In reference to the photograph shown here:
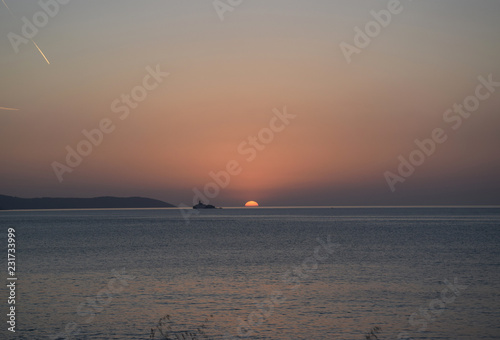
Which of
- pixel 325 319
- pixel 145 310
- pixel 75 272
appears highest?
pixel 75 272

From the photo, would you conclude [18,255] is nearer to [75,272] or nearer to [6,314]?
[75,272]

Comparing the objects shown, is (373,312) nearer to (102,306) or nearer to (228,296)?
(228,296)

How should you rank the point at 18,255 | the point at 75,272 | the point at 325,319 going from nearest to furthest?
1. the point at 325,319
2. the point at 75,272
3. the point at 18,255

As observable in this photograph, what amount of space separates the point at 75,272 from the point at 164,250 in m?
28.8

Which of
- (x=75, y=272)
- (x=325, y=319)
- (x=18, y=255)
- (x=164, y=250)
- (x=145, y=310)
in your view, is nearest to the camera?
(x=325, y=319)

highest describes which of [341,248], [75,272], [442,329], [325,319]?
[341,248]

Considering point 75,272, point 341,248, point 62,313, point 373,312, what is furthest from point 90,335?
point 341,248

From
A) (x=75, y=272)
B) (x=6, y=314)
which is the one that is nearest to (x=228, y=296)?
(x=6, y=314)

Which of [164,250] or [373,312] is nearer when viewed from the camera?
[373,312]

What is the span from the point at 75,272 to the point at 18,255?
76.9ft

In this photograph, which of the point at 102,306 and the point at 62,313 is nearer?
A: the point at 62,313

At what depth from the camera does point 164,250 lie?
270ft

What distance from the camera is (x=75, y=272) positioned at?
177 feet

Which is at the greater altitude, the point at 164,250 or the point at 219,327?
the point at 164,250
